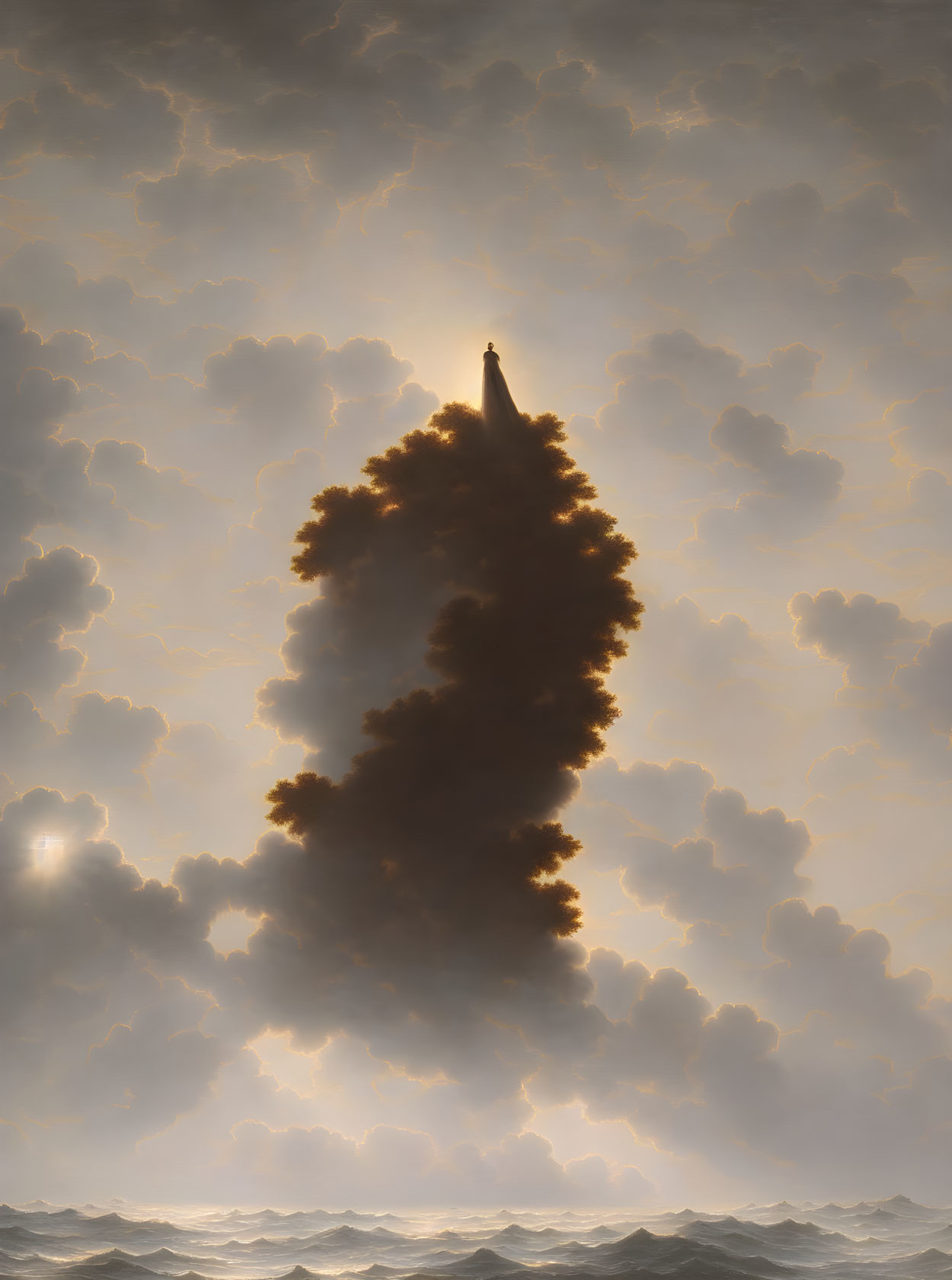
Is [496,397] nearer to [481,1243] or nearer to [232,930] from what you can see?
[232,930]

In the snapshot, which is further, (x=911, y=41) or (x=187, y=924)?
(x=911, y=41)

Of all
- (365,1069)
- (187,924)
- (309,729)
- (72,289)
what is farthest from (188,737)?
(72,289)

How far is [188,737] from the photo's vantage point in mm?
4801

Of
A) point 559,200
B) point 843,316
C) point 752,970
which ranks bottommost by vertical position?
point 752,970

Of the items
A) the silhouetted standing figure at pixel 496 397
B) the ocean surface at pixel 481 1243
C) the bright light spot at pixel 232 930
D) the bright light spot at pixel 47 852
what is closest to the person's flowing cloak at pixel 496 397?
the silhouetted standing figure at pixel 496 397

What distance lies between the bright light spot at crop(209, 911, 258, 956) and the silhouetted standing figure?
297cm

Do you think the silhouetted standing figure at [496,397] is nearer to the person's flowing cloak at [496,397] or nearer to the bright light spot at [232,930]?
the person's flowing cloak at [496,397]

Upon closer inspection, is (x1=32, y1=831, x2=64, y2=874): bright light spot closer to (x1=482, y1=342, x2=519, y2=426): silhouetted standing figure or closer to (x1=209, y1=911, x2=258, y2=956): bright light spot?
(x1=209, y1=911, x2=258, y2=956): bright light spot

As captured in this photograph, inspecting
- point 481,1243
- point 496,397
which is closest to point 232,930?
point 481,1243

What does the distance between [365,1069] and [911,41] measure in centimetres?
640

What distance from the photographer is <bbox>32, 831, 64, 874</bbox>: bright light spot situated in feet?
15.5

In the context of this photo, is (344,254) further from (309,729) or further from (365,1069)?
(365,1069)

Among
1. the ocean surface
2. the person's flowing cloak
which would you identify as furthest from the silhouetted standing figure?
the ocean surface

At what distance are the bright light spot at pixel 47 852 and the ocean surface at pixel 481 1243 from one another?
1.67 meters
